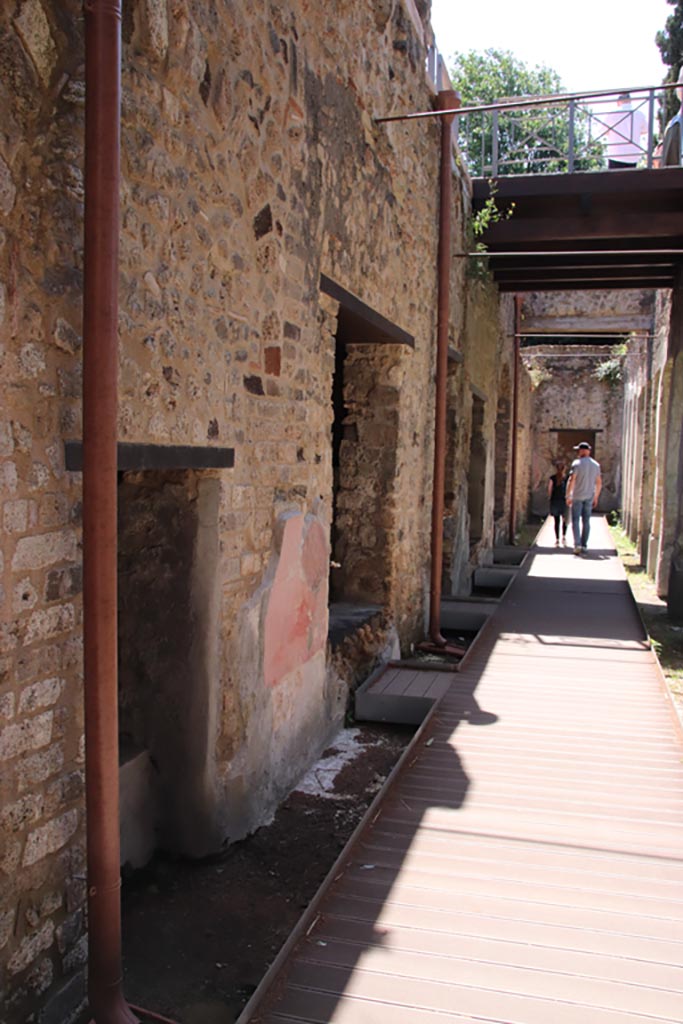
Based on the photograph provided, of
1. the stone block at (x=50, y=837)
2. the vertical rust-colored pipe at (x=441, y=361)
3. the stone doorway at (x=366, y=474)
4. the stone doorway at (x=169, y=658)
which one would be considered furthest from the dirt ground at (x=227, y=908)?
the vertical rust-colored pipe at (x=441, y=361)

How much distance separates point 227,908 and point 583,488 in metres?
8.99

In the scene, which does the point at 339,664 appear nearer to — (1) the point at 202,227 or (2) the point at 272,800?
(2) the point at 272,800

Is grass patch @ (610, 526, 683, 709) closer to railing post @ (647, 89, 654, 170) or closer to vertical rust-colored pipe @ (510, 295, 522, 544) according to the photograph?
vertical rust-colored pipe @ (510, 295, 522, 544)

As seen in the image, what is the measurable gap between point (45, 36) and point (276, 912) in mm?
2907

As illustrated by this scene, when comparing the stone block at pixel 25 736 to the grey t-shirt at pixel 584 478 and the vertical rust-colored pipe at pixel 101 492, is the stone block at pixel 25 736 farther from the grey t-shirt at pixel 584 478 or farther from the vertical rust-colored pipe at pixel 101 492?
the grey t-shirt at pixel 584 478

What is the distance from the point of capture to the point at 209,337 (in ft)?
10.5

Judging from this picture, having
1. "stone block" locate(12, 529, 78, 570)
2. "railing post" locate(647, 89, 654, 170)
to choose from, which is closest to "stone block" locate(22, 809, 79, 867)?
"stone block" locate(12, 529, 78, 570)

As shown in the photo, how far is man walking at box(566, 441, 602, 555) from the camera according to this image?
1095 centimetres

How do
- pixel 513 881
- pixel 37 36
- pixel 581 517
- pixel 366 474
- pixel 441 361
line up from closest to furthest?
pixel 37 36
pixel 513 881
pixel 366 474
pixel 441 361
pixel 581 517

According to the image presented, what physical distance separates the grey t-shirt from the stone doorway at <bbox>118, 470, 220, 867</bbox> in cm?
836

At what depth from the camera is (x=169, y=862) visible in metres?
3.42

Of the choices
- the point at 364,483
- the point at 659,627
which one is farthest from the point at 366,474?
the point at 659,627

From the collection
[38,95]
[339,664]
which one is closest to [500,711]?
[339,664]

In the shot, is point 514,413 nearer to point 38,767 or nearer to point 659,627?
point 659,627
